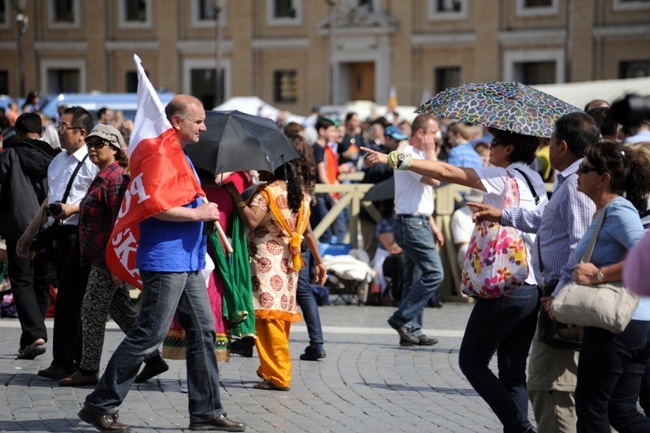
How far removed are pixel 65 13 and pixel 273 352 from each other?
44631 millimetres

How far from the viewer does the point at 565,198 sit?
5859 mm

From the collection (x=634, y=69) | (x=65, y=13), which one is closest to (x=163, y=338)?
(x=634, y=69)

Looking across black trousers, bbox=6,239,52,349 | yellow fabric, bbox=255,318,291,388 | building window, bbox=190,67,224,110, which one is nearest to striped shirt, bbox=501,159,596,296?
yellow fabric, bbox=255,318,291,388

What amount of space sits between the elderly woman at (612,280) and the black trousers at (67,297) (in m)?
3.90

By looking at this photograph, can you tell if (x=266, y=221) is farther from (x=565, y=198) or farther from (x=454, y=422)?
(x=565, y=198)

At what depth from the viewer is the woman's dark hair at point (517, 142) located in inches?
254

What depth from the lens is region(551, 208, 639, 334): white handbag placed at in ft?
17.1

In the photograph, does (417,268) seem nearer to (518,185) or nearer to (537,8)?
(518,185)

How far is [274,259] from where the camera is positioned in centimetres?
810

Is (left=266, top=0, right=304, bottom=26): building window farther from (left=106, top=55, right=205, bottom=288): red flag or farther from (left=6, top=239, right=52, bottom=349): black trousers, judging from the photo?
(left=106, top=55, right=205, bottom=288): red flag

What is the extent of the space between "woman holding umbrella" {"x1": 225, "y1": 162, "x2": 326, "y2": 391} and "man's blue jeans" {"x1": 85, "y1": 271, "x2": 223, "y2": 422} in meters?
1.25

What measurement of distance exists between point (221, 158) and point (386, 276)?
5.57 m

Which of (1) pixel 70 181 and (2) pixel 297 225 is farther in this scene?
(1) pixel 70 181

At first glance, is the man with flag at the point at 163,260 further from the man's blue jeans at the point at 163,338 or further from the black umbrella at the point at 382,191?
the black umbrella at the point at 382,191
